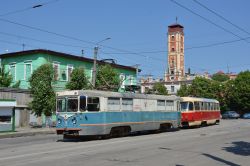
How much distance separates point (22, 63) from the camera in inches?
1817

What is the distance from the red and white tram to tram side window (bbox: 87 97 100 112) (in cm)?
1361

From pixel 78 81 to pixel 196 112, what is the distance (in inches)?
473

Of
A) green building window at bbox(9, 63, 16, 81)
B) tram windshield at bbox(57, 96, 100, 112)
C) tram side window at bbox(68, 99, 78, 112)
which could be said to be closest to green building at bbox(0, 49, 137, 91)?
green building window at bbox(9, 63, 16, 81)

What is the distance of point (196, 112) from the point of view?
36.6 metres

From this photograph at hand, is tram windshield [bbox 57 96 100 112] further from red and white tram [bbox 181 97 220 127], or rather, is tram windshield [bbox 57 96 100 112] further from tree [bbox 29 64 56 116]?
tree [bbox 29 64 56 116]

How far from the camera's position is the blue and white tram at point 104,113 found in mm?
22172

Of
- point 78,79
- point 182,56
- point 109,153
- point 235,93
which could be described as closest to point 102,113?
point 109,153

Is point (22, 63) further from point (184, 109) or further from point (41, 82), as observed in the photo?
point (184, 109)

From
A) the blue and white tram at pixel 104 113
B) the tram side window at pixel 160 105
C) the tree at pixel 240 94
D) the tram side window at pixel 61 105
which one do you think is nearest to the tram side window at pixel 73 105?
the blue and white tram at pixel 104 113

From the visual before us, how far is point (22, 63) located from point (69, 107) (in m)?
25.2

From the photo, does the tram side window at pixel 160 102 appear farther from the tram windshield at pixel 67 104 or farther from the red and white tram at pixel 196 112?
the tram windshield at pixel 67 104

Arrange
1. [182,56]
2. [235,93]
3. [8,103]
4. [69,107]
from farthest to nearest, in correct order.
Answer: [182,56] → [235,93] → [8,103] → [69,107]

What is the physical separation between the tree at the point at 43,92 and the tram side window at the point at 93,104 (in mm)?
14585

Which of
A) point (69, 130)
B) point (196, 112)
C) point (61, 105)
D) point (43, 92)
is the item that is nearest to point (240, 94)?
point (196, 112)
